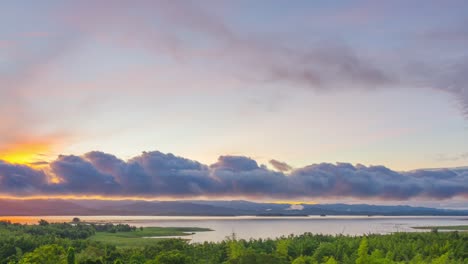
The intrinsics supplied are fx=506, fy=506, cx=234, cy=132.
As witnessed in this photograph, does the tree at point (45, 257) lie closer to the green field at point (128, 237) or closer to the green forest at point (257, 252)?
the green forest at point (257, 252)

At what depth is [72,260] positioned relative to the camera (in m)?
36.6

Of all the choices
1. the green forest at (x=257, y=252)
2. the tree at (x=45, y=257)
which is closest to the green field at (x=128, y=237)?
the green forest at (x=257, y=252)

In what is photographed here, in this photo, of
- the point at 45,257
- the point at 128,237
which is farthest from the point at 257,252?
the point at 128,237

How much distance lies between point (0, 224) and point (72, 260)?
87397mm

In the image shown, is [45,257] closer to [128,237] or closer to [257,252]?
[257,252]

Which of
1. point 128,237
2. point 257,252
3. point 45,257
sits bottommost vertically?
point 128,237

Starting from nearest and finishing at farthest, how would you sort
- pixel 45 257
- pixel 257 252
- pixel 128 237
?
1. pixel 45 257
2. pixel 257 252
3. pixel 128 237

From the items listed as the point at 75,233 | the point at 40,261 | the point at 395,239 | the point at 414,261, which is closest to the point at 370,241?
the point at 395,239

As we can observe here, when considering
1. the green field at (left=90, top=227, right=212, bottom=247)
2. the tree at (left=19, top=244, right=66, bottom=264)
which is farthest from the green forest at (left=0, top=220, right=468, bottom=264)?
the green field at (left=90, top=227, right=212, bottom=247)

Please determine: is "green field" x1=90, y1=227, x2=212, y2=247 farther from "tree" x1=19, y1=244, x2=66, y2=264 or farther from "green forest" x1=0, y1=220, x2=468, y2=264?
"tree" x1=19, y1=244, x2=66, y2=264

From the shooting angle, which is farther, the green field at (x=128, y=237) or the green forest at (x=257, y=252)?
the green field at (x=128, y=237)

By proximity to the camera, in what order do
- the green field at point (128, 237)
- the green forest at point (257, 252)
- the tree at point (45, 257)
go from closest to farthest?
1. the tree at point (45, 257)
2. the green forest at point (257, 252)
3. the green field at point (128, 237)

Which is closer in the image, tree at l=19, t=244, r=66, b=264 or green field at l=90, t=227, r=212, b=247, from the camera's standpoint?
tree at l=19, t=244, r=66, b=264

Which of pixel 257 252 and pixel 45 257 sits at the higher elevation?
pixel 45 257
